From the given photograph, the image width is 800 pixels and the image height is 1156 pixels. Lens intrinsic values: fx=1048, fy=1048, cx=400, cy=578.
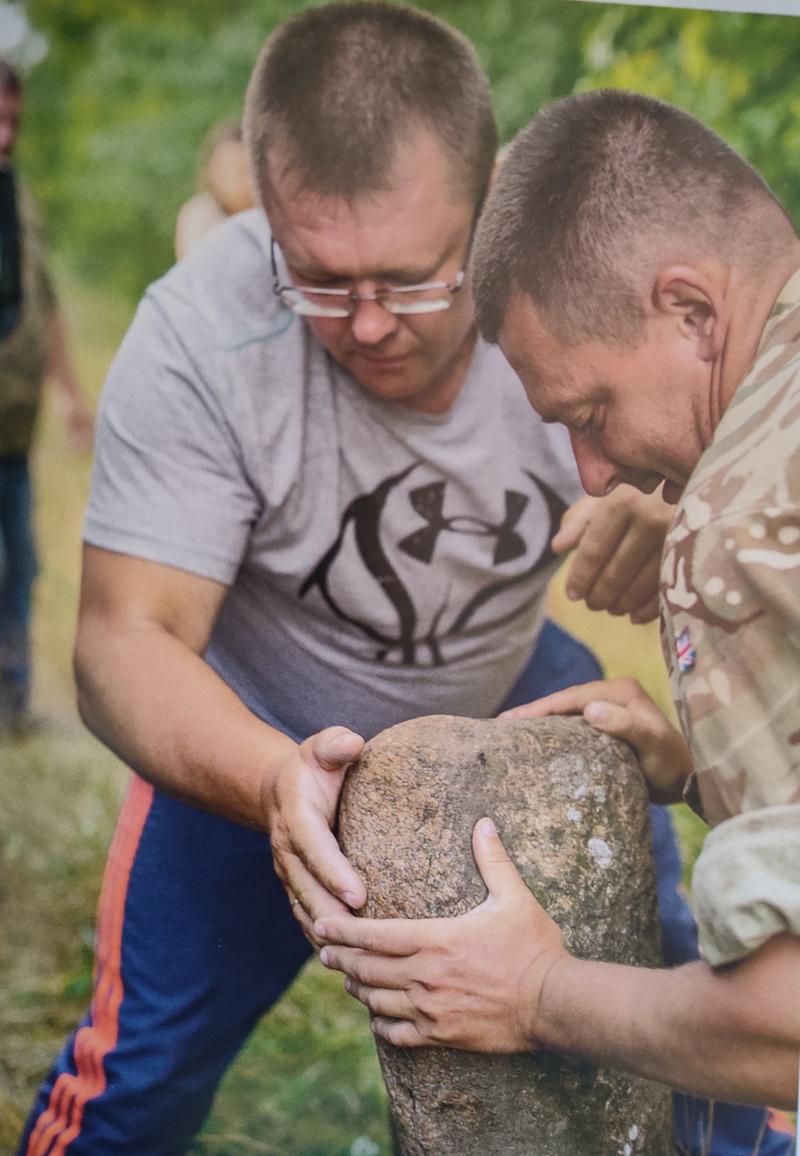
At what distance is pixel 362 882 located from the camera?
1.57m

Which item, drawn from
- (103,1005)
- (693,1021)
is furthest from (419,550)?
(103,1005)

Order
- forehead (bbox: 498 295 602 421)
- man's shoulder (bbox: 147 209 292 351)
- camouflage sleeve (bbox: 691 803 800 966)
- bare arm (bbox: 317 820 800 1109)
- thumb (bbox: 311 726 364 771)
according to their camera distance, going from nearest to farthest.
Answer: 1. camouflage sleeve (bbox: 691 803 800 966)
2. bare arm (bbox: 317 820 800 1109)
3. thumb (bbox: 311 726 364 771)
4. forehead (bbox: 498 295 602 421)
5. man's shoulder (bbox: 147 209 292 351)

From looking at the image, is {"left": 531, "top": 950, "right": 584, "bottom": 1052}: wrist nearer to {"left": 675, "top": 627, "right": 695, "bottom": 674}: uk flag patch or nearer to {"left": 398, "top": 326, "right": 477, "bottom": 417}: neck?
{"left": 675, "top": 627, "right": 695, "bottom": 674}: uk flag patch

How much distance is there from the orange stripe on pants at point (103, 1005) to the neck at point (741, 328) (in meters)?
1.16

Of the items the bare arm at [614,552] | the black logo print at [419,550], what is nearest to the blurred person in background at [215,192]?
the black logo print at [419,550]

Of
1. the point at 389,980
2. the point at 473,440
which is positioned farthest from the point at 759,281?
the point at 389,980

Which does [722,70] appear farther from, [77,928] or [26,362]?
[77,928]

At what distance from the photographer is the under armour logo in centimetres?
183

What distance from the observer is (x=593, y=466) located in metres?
1.79

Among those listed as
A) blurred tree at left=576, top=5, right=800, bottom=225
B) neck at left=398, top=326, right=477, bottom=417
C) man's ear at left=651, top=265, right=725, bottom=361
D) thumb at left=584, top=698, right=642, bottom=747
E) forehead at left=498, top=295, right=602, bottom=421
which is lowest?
thumb at left=584, top=698, right=642, bottom=747

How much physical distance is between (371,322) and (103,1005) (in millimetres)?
1256

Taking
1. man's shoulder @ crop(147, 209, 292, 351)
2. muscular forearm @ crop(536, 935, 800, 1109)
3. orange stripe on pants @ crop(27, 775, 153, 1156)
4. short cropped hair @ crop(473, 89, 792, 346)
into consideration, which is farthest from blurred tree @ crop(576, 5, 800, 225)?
orange stripe on pants @ crop(27, 775, 153, 1156)

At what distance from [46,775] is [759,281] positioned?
145 centimetres

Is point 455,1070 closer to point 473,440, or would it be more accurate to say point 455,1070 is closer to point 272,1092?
point 272,1092
